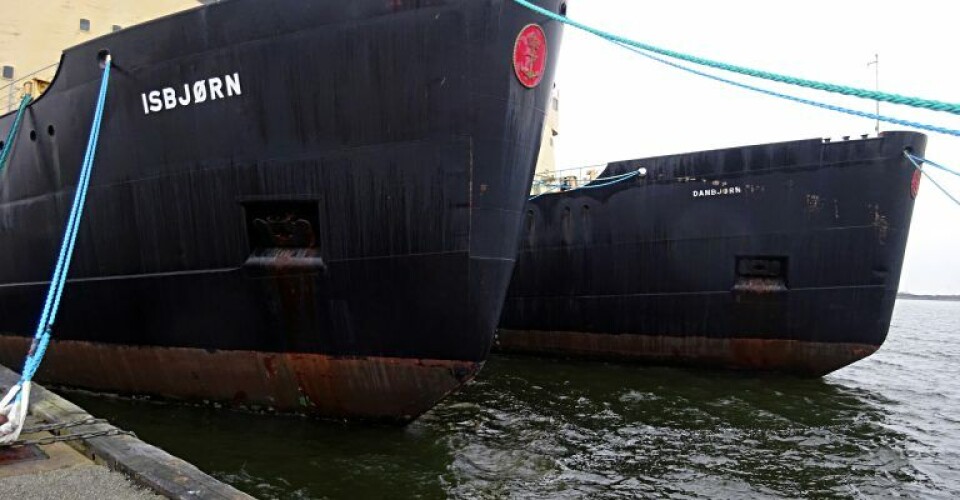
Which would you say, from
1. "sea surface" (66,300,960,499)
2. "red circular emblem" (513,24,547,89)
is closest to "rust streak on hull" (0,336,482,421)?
"sea surface" (66,300,960,499)

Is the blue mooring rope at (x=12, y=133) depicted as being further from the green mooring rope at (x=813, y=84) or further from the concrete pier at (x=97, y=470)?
the green mooring rope at (x=813, y=84)

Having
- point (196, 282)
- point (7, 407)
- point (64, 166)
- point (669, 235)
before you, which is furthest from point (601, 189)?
point (7, 407)

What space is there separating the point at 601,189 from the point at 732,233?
2379mm

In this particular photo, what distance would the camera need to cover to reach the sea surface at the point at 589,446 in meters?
4.85

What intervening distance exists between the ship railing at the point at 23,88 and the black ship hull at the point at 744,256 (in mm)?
8137

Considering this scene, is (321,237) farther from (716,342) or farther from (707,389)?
(716,342)

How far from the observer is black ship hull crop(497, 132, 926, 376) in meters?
9.70

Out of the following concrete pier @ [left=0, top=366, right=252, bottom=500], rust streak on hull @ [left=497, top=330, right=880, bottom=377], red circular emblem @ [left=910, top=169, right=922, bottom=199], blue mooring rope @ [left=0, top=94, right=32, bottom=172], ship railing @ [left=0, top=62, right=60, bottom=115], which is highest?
ship railing @ [left=0, top=62, right=60, bottom=115]

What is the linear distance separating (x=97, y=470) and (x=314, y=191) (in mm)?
2817

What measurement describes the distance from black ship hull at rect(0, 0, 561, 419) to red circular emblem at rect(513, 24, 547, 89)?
0.21ft

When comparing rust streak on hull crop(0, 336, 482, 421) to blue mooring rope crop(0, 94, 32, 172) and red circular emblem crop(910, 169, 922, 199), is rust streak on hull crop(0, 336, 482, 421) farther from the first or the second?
red circular emblem crop(910, 169, 922, 199)

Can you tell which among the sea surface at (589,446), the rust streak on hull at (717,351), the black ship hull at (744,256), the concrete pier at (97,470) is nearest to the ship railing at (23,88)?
the sea surface at (589,446)

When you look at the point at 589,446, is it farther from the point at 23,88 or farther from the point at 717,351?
the point at 23,88

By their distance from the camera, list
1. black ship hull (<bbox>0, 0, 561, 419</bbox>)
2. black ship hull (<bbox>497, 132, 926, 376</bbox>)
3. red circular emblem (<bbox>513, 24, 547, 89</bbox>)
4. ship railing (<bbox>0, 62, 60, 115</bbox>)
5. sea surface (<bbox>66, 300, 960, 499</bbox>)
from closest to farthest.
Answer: sea surface (<bbox>66, 300, 960, 499</bbox>) → black ship hull (<bbox>0, 0, 561, 419</bbox>) → red circular emblem (<bbox>513, 24, 547, 89</bbox>) → ship railing (<bbox>0, 62, 60, 115</bbox>) → black ship hull (<bbox>497, 132, 926, 376</bbox>)
